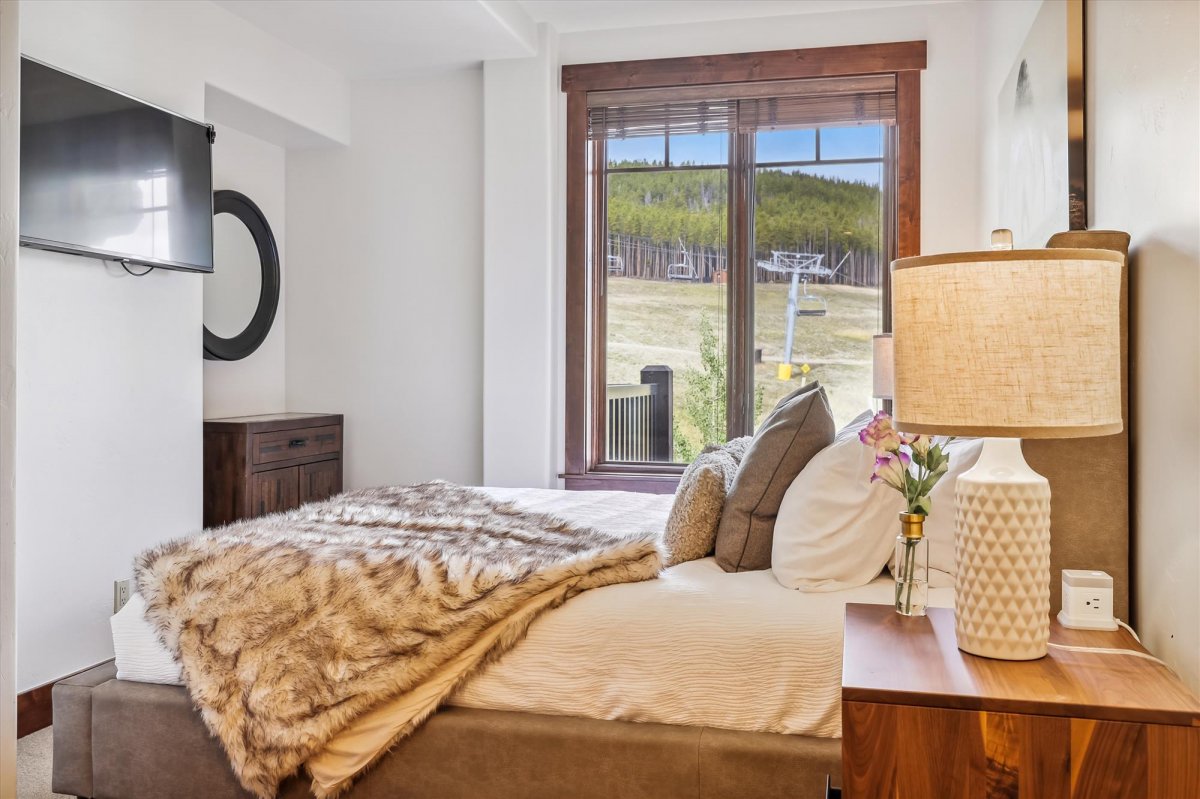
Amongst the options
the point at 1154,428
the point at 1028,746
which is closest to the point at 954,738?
the point at 1028,746

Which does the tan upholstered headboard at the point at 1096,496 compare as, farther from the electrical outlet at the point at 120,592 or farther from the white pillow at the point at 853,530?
the electrical outlet at the point at 120,592

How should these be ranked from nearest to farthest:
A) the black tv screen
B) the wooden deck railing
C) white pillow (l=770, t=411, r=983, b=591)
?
white pillow (l=770, t=411, r=983, b=591)
the black tv screen
the wooden deck railing

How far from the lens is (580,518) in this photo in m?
2.85

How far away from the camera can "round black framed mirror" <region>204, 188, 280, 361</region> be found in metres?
4.27

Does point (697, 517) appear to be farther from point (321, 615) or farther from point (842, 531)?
point (321, 615)

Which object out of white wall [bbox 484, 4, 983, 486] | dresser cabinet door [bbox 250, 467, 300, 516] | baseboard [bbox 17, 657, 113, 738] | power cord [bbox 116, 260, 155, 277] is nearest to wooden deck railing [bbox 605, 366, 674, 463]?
white wall [bbox 484, 4, 983, 486]

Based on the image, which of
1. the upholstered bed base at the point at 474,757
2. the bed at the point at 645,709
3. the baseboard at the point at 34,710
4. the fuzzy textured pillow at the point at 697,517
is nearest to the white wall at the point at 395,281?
the baseboard at the point at 34,710

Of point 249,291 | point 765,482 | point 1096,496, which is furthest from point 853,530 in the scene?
point 249,291

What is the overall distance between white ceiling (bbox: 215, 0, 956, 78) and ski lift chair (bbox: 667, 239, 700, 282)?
1.11 m

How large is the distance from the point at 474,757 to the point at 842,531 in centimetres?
94

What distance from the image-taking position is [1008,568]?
138 centimetres

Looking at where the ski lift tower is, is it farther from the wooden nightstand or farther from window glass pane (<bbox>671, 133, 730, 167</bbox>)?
the wooden nightstand

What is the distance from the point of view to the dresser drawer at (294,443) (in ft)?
13.1

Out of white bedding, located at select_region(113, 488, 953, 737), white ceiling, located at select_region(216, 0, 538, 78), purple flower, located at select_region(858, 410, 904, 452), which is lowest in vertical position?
white bedding, located at select_region(113, 488, 953, 737)
